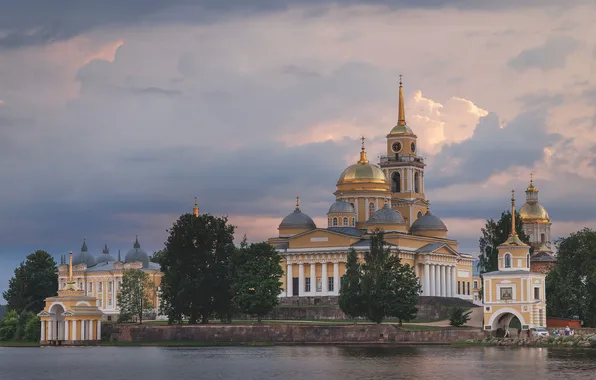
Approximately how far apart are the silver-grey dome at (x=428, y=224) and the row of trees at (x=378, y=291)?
37.7 metres

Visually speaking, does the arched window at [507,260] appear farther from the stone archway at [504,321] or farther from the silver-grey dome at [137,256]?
the silver-grey dome at [137,256]

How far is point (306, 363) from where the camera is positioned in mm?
85062

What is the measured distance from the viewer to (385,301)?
106000 mm

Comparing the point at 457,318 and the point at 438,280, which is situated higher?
the point at 438,280

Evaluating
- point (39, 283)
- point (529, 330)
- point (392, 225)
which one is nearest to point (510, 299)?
point (529, 330)

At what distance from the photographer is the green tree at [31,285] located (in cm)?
14388

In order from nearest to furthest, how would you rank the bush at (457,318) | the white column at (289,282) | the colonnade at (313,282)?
the bush at (457,318) < the colonnade at (313,282) < the white column at (289,282)

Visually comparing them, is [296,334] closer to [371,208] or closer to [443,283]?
[443,283]

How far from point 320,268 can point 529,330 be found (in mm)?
38706

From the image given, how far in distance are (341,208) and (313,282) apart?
10167 millimetres

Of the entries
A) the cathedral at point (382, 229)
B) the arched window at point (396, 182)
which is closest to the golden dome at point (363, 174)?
the cathedral at point (382, 229)

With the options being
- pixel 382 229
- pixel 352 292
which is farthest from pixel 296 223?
pixel 352 292

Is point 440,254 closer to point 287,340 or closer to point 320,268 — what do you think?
point 320,268

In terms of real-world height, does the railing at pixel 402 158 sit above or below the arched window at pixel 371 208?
above
